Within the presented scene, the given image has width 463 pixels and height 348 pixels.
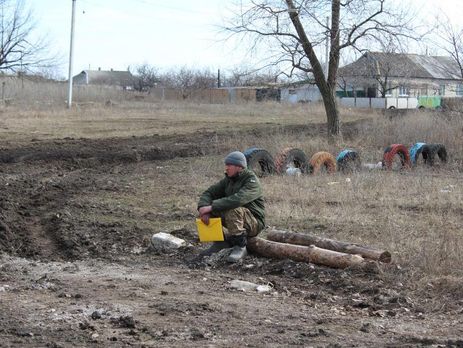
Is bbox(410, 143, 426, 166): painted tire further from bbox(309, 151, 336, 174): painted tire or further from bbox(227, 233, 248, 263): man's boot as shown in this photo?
bbox(227, 233, 248, 263): man's boot

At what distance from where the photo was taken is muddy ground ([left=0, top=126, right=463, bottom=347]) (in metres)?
4.94

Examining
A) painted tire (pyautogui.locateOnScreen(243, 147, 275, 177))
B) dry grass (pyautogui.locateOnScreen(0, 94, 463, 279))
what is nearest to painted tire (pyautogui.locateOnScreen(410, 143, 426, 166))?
dry grass (pyautogui.locateOnScreen(0, 94, 463, 279))

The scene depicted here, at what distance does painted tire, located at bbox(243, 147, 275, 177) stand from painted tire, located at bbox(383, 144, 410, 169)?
336cm

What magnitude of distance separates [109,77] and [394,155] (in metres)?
104

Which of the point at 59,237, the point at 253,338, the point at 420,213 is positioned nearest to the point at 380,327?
the point at 253,338

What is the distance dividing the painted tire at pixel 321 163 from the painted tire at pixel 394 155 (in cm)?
170

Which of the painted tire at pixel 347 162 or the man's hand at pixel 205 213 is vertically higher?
the painted tire at pixel 347 162

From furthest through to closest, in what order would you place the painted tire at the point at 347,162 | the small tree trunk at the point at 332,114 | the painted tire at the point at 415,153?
the small tree trunk at the point at 332,114 < the painted tire at the point at 415,153 < the painted tire at the point at 347,162

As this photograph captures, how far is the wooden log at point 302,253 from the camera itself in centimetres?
713

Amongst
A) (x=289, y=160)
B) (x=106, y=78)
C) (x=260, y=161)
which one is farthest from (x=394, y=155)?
(x=106, y=78)

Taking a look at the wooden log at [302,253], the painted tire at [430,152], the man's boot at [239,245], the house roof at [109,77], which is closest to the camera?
the wooden log at [302,253]

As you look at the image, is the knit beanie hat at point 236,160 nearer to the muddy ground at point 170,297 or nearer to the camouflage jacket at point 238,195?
the camouflage jacket at point 238,195

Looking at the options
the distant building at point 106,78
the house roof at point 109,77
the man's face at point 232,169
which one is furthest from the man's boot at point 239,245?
the house roof at point 109,77

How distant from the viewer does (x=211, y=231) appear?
7809 mm
